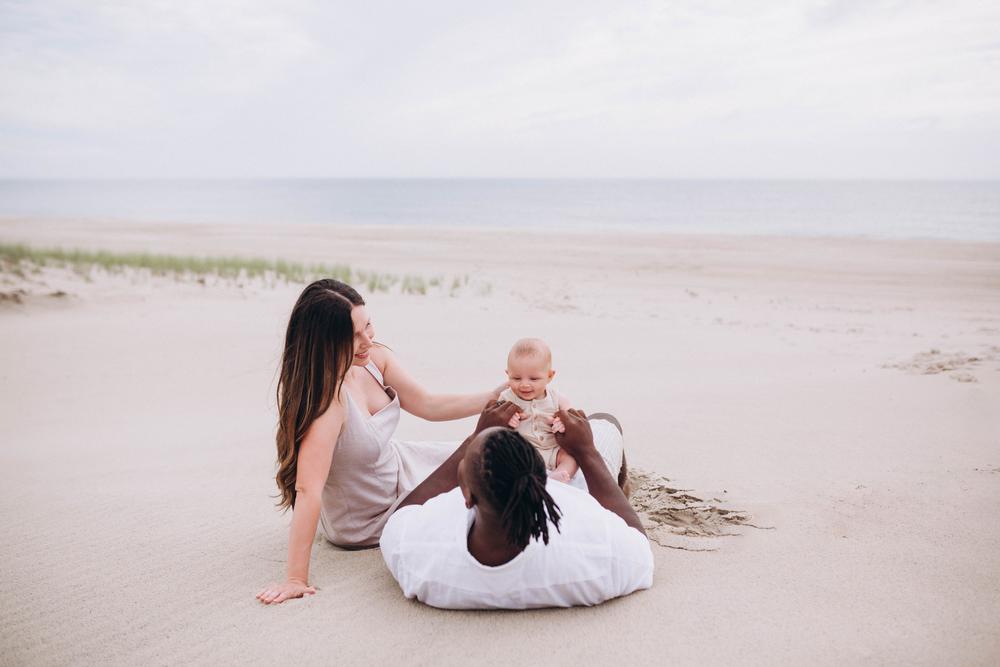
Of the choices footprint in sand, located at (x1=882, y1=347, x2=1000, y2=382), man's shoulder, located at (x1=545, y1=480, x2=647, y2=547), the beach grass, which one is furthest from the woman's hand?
the beach grass

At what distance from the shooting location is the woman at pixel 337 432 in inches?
114

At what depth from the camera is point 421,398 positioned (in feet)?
12.2

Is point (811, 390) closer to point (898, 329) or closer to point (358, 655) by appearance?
point (898, 329)

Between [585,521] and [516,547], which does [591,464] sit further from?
[516,547]

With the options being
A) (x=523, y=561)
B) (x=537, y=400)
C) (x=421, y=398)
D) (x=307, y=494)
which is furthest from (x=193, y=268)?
(x=523, y=561)

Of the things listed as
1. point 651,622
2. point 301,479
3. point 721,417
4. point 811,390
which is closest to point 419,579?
point 301,479

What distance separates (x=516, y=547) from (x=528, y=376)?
125cm

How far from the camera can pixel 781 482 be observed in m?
4.52

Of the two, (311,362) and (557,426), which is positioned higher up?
(311,362)

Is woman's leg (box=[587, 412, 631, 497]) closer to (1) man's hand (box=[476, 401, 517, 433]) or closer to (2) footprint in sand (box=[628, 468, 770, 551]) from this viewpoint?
(2) footprint in sand (box=[628, 468, 770, 551])

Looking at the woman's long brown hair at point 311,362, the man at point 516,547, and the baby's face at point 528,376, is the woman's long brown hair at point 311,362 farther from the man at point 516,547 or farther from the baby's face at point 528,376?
the baby's face at point 528,376

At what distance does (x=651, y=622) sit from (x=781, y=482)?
7.07ft

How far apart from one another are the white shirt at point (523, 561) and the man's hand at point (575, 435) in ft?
1.16

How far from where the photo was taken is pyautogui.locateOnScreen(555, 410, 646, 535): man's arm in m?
3.03
